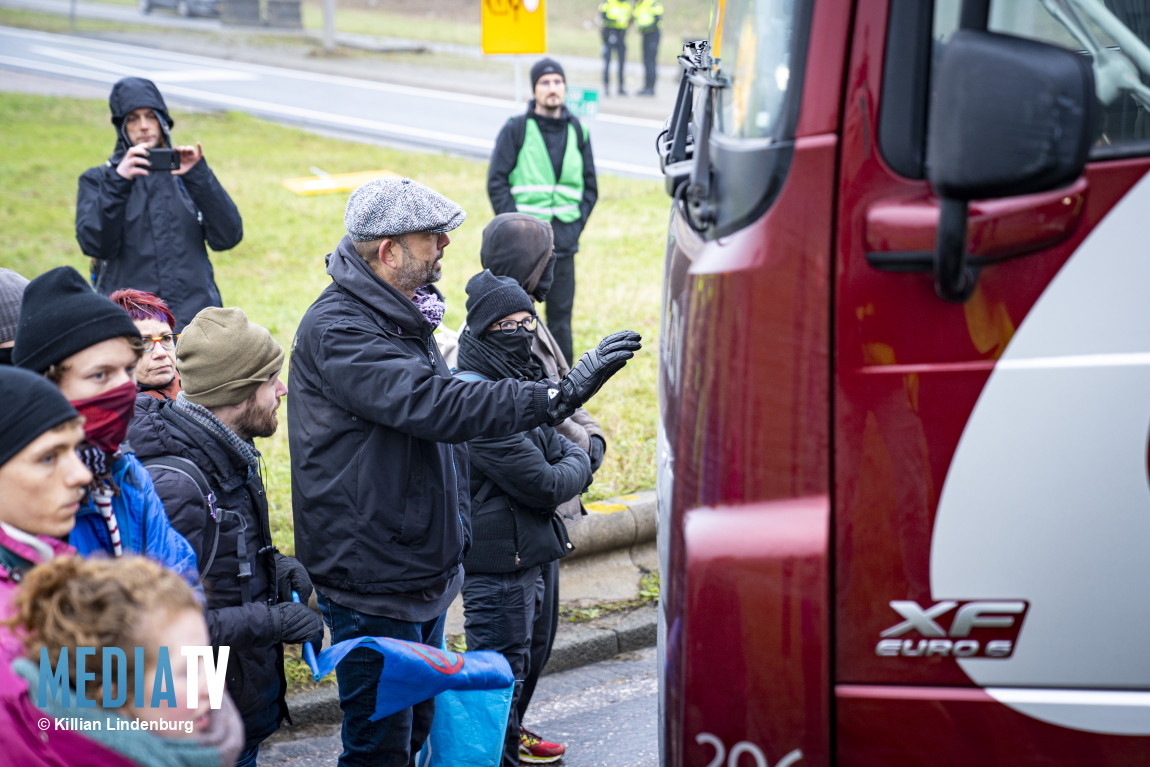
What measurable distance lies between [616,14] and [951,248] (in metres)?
20.0

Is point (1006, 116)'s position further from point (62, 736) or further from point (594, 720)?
point (594, 720)

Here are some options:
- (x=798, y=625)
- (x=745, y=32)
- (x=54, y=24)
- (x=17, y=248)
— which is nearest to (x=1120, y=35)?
(x=745, y=32)

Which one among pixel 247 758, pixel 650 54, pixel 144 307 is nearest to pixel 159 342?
pixel 144 307

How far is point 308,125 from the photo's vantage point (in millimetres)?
18094

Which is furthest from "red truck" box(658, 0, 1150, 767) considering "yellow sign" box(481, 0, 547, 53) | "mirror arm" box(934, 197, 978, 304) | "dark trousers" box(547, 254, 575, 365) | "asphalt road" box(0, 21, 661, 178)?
"asphalt road" box(0, 21, 661, 178)

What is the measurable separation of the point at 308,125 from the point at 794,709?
56.3 feet

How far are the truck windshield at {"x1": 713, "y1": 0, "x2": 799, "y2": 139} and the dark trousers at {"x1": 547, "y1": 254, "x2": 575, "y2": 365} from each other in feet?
17.3

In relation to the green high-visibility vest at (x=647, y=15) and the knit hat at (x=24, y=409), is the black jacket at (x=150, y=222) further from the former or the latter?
the green high-visibility vest at (x=647, y=15)

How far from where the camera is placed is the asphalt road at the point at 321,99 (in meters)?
17.4

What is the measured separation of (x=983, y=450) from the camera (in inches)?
82.6

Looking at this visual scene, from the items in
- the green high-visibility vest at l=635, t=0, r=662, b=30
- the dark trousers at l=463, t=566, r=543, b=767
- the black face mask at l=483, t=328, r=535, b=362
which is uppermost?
the green high-visibility vest at l=635, t=0, r=662, b=30

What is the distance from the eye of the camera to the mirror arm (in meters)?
2.01

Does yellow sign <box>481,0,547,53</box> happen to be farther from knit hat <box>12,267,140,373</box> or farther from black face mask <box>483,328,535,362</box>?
knit hat <box>12,267,140,373</box>

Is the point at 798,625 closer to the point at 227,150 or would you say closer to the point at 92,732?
the point at 92,732
